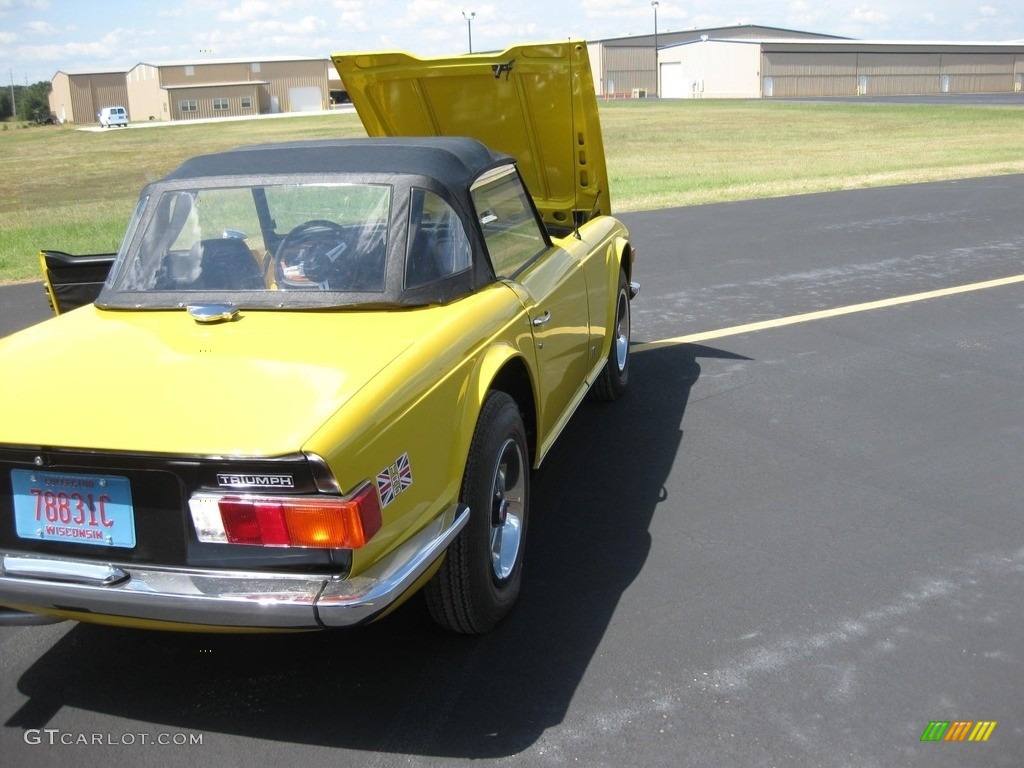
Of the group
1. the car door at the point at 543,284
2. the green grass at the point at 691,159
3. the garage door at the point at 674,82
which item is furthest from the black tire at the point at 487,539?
the garage door at the point at 674,82

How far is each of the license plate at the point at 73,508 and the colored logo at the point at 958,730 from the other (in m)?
2.28

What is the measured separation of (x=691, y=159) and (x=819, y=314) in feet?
61.3

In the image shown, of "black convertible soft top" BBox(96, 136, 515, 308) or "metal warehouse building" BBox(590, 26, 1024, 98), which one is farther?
"metal warehouse building" BBox(590, 26, 1024, 98)

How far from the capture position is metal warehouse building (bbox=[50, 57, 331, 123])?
3543 inches

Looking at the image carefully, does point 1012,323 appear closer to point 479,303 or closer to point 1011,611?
point 1011,611

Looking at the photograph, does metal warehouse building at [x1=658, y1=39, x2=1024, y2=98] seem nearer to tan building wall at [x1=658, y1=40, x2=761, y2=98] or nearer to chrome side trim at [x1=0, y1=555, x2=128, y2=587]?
tan building wall at [x1=658, y1=40, x2=761, y2=98]

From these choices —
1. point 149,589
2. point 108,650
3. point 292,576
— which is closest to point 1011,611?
point 292,576

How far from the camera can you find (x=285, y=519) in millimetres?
2586

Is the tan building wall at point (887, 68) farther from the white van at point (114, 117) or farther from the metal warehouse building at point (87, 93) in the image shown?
the metal warehouse building at point (87, 93)

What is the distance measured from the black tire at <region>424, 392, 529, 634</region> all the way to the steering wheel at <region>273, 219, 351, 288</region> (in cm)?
75

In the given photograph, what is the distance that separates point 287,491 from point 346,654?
96 cm

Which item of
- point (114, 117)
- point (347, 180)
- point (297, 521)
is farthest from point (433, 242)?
point (114, 117)

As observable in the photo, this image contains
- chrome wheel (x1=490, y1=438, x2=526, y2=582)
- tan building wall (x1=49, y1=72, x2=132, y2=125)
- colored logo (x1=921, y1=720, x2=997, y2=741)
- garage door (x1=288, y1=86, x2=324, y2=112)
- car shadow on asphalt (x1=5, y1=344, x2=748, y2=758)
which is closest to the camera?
colored logo (x1=921, y1=720, x2=997, y2=741)

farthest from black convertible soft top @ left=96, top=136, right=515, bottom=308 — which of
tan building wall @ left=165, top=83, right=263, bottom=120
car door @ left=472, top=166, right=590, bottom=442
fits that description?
tan building wall @ left=165, top=83, right=263, bottom=120
